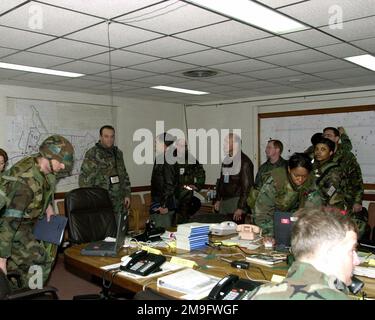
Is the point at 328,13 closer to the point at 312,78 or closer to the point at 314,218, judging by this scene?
the point at 314,218

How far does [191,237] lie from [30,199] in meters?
1.22

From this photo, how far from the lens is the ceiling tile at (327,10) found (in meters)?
2.56

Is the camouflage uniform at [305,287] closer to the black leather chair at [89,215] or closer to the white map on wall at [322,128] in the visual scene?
the black leather chair at [89,215]

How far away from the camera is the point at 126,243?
3064 mm

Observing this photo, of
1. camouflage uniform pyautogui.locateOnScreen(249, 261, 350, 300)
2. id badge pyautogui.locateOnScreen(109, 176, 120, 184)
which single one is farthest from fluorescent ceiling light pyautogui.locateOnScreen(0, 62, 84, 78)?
camouflage uniform pyautogui.locateOnScreen(249, 261, 350, 300)

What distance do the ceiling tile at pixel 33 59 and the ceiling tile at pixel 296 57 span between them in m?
2.24

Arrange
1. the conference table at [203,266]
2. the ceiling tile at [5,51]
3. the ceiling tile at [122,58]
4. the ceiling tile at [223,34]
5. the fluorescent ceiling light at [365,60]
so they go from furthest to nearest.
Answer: the fluorescent ceiling light at [365,60] → the ceiling tile at [122,58] → the ceiling tile at [5,51] → the ceiling tile at [223,34] → the conference table at [203,266]

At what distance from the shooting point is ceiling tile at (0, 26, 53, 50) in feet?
10.3

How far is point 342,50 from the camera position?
3807mm

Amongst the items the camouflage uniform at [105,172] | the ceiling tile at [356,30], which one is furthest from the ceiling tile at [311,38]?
the camouflage uniform at [105,172]

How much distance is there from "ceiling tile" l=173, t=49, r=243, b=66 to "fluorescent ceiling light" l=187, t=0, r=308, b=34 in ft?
2.68

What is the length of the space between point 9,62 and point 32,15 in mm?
1736

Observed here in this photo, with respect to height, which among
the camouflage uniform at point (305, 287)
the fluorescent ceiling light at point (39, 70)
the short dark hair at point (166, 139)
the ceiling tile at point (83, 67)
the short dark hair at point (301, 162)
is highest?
the fluorescent ceiling light at point (39, 70)

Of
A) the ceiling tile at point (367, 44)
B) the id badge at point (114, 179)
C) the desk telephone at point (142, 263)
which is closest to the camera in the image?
the desk telephone at point (142, 263)
